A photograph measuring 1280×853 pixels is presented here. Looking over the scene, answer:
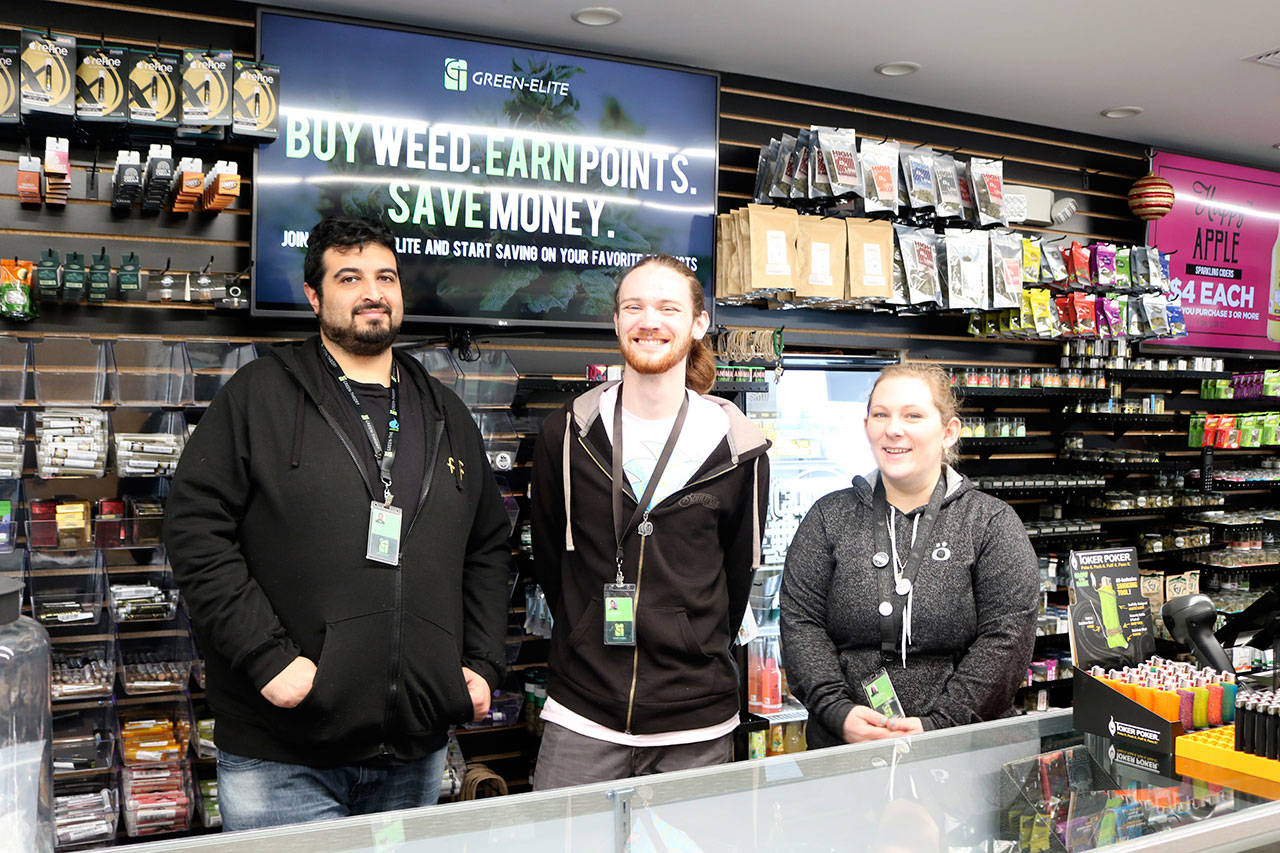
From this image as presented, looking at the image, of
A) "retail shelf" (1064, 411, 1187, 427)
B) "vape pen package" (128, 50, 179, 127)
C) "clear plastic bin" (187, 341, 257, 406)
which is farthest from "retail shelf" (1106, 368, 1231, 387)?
"vape pen package" (128, 50, 179, 127)

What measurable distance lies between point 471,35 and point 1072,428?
3955 mm

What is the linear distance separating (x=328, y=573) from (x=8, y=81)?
7.46ft

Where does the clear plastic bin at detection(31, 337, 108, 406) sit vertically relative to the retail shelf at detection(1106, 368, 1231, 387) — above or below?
below

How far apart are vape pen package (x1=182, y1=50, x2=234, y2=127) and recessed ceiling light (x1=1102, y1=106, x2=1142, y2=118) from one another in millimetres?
4389

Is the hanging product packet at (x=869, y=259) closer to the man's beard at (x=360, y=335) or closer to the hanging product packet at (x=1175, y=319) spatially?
the hanging product packet at (x=1175, y=319)

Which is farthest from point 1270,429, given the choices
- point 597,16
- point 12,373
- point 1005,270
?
point 12,373

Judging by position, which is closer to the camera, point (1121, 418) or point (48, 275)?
point (48, 275)

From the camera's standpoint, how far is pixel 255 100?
371cm

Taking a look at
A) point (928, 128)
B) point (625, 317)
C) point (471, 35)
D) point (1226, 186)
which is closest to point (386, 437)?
point (625, 317)

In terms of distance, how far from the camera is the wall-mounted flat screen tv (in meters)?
3.93

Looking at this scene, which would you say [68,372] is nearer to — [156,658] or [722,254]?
[156,658]

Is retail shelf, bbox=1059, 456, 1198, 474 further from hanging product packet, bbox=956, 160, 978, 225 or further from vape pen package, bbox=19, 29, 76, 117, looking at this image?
vape pen package, bbox=19, 29, 76, 117

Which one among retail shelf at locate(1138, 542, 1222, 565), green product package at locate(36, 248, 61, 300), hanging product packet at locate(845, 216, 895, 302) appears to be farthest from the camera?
retail shelf at locate(1138, 542, 1222, 565)

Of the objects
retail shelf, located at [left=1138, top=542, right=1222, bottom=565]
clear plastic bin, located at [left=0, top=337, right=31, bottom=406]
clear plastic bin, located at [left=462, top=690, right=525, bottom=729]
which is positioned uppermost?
clear plastic bin, located at [left=0, top=337, right=31, bottom=406]
